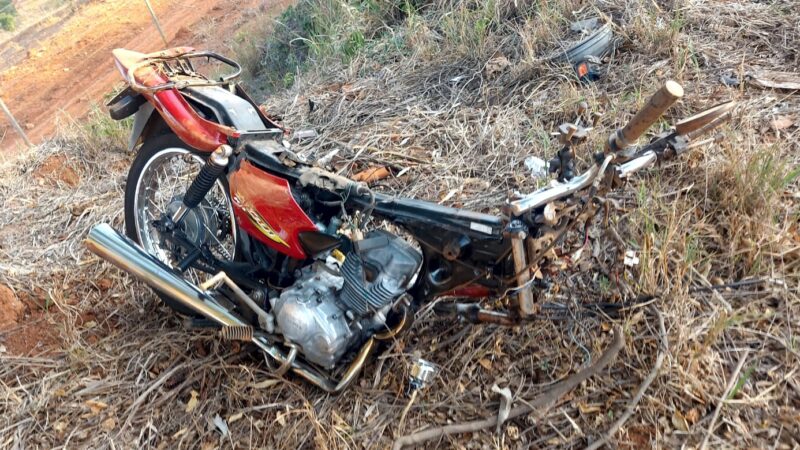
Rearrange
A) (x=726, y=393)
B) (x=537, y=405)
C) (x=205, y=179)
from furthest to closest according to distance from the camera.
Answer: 1. (x=205, y=179)
2. (x=537, y=405)
3. (x=726, y=393)

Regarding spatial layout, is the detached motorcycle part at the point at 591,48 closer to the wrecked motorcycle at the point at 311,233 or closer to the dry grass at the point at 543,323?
the dry grass at the point at 543,323

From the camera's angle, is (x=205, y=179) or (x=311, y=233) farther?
(x=205, y=179)

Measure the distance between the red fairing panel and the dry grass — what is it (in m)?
0.65

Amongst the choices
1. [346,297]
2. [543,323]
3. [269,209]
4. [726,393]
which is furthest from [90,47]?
[726,393]

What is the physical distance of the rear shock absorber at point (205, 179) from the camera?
229cm

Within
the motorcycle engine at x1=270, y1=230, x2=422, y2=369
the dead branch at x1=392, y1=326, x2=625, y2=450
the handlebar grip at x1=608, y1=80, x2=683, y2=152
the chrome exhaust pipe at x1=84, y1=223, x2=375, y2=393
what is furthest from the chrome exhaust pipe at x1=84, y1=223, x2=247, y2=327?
the handlebar grip at x1=608, y1=80, x2=683, y2=152

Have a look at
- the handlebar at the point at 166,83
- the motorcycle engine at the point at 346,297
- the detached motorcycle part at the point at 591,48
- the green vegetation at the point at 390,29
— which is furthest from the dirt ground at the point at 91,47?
the motorcycle engine at the point at 346,297

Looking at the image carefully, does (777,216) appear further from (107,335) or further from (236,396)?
(107,335)

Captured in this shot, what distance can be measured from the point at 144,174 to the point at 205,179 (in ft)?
2.09

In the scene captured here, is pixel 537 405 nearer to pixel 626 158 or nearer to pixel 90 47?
pixel 626 158

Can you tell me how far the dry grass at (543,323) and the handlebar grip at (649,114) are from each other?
0.43 metres

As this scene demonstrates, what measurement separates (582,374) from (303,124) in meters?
3.00

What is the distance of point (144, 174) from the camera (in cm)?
288

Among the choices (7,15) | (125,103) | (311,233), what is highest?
(125,103)
